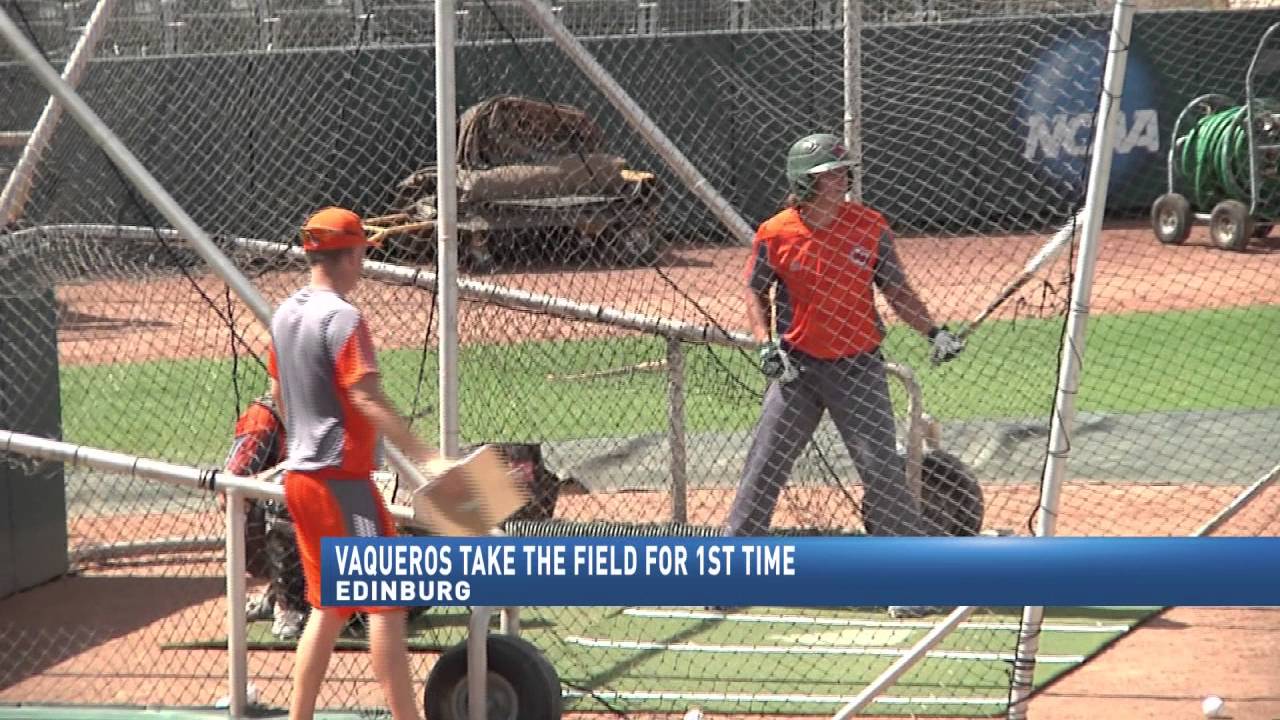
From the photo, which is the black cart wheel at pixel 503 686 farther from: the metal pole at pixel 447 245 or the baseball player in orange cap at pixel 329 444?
the metal pole at pixel 447 245

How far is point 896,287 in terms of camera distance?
6.82 m

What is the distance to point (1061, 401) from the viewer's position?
5.14m

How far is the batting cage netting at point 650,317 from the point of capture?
6.86 metres

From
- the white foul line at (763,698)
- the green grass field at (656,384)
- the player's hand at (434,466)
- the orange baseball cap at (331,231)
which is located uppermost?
the green grass field at (656,384)

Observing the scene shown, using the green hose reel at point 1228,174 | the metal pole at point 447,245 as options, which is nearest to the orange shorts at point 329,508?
the metal pole at point 447,245

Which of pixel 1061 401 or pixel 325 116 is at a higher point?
pixel 325 116

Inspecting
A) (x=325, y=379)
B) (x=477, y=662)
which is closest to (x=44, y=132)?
(x=325, y=379)

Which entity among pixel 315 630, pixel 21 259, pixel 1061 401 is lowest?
pixel 315 630

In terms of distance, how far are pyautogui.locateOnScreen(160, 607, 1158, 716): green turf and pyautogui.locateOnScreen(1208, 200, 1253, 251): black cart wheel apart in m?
9.63

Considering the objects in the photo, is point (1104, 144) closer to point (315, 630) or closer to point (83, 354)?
point (315, 630)

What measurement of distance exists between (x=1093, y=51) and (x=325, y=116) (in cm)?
627

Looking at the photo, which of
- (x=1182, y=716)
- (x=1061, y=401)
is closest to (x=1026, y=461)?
(x=1182, y=716)

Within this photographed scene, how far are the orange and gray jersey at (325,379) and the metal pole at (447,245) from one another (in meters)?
0.35

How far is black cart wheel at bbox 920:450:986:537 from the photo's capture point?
25.2 ft
